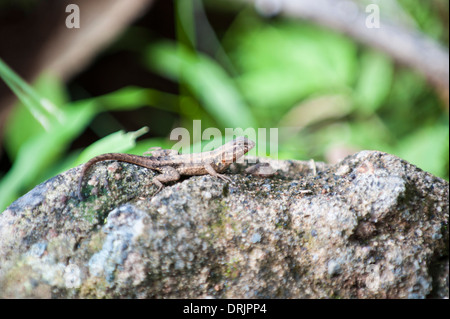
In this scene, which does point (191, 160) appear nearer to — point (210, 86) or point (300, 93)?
point (210, 86)

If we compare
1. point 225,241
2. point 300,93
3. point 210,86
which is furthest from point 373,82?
point 225,241

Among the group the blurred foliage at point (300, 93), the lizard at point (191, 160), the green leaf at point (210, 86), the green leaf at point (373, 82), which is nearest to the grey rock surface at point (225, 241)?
the lizard at point (191, 160)

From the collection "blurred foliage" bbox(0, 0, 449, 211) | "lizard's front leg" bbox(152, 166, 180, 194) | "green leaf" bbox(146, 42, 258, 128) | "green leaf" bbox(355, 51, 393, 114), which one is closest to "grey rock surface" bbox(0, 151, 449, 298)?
"lizard's front leg" bbox(152, 166, 180, 194)

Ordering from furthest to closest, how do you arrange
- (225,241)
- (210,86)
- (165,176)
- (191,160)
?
(210,86)
(191,160)
(165,176)
(225,241)

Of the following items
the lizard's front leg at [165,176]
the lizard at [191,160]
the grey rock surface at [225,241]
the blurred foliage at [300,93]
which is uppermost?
the blurred foliage at [300,93]

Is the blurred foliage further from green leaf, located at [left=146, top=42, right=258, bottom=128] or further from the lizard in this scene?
the lizard

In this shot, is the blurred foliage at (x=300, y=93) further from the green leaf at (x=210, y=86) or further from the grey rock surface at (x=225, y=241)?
the grey rock surface at (x=225, y=241)

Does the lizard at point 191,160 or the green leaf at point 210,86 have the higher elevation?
the green leaf at point 210,86

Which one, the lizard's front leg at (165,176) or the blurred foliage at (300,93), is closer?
the lizard's front leg at (165,176)

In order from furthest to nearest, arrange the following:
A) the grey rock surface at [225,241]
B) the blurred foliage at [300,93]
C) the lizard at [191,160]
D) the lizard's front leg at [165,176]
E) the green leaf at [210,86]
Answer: the green leaf at [210,86]
the blurred foliage at [300,93]
the lizard at [191,160]
the lizard's front leg at [165,176]
the grey rock surface at [225,241]
